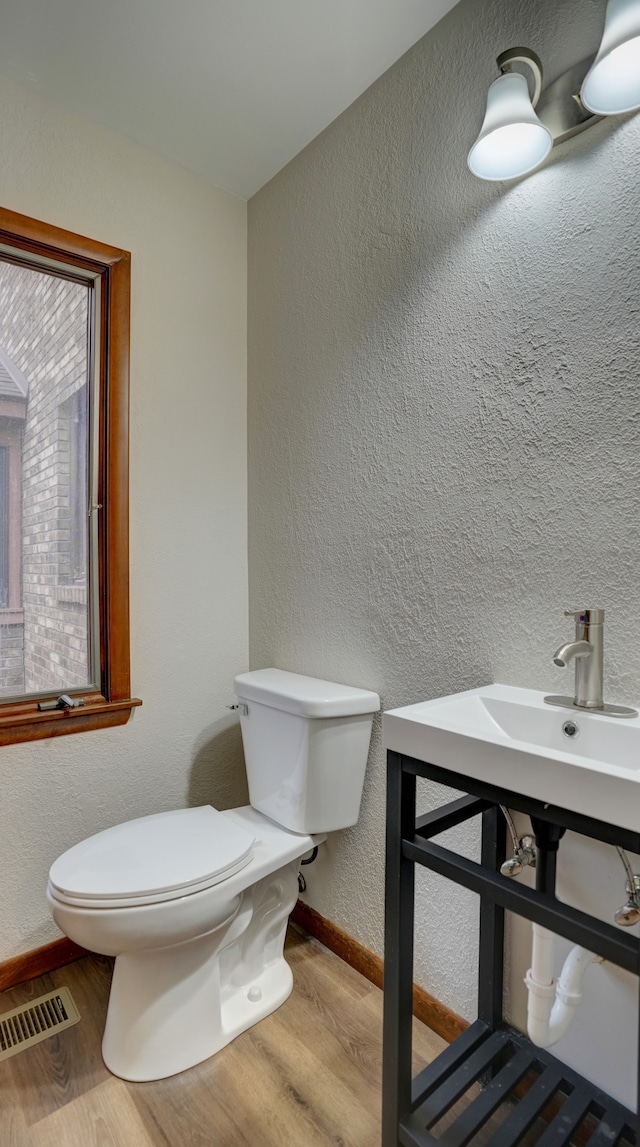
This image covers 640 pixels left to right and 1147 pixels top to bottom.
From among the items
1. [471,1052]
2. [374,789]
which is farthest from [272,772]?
[471,1052]

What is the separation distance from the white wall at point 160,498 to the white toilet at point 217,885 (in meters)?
0.32

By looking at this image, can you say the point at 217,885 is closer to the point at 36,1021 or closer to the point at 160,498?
the point at 36,1021

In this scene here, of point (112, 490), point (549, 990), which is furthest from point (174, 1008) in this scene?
point (112, 490)

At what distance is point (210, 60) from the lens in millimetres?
1533

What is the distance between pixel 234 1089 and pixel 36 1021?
0.56 metres

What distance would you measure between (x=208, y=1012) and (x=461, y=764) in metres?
0.96

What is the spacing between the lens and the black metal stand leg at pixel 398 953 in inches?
40.6

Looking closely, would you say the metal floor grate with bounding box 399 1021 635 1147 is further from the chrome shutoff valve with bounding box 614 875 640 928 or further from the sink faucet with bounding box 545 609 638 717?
the sink faucet with bounding box 545 609 638 717

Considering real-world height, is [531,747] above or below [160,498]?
below

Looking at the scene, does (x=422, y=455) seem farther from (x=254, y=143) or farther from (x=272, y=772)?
(x=254, y=143)

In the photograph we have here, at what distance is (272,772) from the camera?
162cm

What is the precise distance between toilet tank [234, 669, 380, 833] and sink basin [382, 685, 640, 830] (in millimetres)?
417

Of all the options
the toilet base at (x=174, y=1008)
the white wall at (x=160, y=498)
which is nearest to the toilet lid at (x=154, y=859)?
the toilet base at (x=174, y=1008)

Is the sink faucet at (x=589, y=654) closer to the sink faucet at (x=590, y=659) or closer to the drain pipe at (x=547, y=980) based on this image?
the sink faucet at (x=590, y=659)
